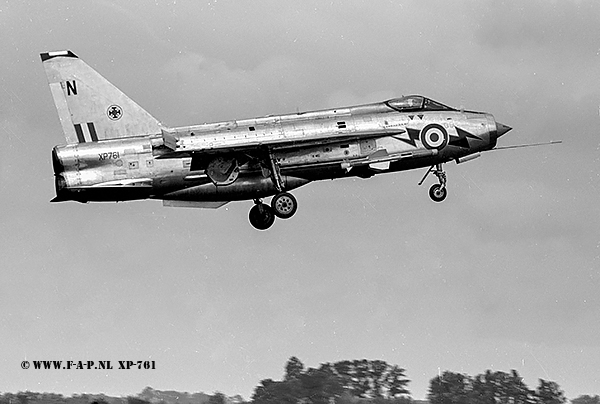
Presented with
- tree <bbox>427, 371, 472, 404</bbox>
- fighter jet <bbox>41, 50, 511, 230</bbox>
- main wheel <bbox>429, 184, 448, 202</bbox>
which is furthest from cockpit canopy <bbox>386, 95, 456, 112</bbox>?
tree <bbox>427, 371, 472, 404</bbox>

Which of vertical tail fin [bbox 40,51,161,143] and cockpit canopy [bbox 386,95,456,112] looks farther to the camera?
cockpit canopy [bbox 386,95,456,112]

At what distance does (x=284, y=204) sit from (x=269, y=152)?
5.09 feet

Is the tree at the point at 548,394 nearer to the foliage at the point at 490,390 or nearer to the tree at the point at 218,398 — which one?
the foliage at the point at 490,390

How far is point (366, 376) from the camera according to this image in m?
31.5

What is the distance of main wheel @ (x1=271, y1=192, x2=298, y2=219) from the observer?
31.3 metres

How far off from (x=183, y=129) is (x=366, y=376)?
8625 mm

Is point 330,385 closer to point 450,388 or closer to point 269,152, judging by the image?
point 450,388

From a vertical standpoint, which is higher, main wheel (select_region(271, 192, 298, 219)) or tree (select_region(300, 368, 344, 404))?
main wheel (select_region(271, 192, 298, 219))

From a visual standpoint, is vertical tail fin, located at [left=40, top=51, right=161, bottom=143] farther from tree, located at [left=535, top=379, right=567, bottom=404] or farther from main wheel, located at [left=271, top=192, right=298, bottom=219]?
tree, located at [left=535, top=379, right=567, bottom=404]

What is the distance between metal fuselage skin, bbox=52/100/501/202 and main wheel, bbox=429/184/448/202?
0.82 metres

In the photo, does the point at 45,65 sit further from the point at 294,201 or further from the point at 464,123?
the point at 464,123

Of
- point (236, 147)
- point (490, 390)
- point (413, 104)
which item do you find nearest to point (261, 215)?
point (236, 147)

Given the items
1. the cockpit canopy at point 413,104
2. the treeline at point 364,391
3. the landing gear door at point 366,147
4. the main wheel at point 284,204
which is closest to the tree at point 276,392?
the treeline at point 364,391

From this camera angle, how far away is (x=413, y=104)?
106ft
